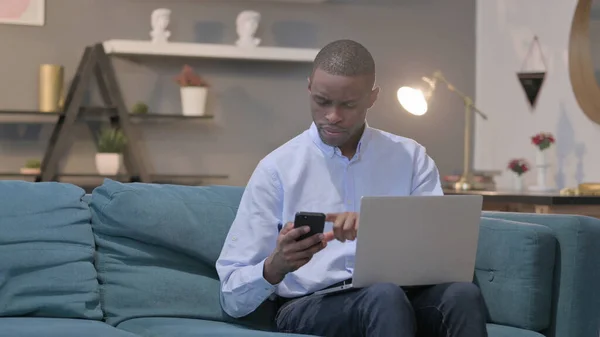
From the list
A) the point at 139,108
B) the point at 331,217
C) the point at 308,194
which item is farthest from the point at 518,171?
the point at 331,217

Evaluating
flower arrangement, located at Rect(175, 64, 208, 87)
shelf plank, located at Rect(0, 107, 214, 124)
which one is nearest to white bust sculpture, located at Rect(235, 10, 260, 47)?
flower arrangement, located at Rect(175, 64, 208, 87)

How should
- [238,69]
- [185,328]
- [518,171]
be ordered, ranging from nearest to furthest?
1. [185,328]
2. [518,171]
3. [238,69]

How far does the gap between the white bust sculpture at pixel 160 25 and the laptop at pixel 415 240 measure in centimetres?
306

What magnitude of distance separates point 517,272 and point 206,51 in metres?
3.02

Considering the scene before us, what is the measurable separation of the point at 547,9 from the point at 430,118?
1.00 metres

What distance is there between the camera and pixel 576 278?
239 cm

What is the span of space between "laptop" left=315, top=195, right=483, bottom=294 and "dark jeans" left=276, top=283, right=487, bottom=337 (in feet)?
0.14

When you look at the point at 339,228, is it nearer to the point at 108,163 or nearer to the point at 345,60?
the point at 345,60

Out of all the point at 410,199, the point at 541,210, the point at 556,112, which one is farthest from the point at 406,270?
the point at 556,112

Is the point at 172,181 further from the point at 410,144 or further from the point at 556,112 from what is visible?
the point at 410,144

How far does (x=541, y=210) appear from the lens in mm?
3818

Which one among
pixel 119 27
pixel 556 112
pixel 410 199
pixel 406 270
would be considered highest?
pixel 119 27

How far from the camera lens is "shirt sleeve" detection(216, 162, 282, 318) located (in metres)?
2.18

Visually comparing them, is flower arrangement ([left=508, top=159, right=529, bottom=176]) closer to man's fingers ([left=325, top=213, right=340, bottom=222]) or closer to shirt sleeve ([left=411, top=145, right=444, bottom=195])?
shirt sleeve ([left=411, top=145, right=444, bottom=195])
